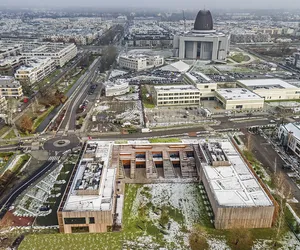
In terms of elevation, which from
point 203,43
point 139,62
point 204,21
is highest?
point 204,21

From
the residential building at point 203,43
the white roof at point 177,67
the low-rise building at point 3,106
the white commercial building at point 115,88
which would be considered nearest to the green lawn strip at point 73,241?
the low-rise building at point 3,106

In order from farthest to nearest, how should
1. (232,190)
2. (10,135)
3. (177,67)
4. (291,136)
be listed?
(177,67)
(10,135)
(291,136)
(232,190)

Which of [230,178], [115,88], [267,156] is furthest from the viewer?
[115,88]

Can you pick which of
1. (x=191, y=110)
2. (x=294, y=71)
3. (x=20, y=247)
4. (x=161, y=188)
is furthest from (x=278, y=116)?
(x=20, y=247)

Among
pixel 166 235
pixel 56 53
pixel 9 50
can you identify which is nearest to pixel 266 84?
pixel 166 235

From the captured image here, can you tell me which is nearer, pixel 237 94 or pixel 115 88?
pixel 237 94

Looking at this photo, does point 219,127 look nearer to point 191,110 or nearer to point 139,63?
point 191,110

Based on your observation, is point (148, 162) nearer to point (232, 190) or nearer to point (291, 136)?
point (232, 190)

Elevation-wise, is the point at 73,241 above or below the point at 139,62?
below
